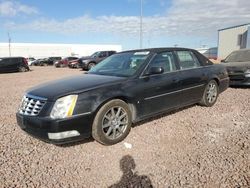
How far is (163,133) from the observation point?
4.41 metres

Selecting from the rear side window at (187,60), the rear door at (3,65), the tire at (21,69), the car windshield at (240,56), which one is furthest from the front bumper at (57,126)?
the tire at (21,69)

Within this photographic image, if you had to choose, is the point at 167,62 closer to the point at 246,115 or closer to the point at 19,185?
the point at 246,115

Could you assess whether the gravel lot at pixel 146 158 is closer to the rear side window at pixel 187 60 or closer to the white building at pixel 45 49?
the rear side window at pixel 187 60

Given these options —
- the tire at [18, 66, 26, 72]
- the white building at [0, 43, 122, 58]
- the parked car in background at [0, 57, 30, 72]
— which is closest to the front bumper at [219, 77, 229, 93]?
the parked car in background at [0, 57, 30, 72]

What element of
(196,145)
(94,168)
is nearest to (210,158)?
(196,145)

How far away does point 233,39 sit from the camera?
35.2 m

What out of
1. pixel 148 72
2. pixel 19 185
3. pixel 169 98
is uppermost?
pixel 148 72

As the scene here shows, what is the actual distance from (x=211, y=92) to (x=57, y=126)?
414cm

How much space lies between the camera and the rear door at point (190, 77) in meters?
5.21

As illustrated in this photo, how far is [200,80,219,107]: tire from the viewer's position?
593cm

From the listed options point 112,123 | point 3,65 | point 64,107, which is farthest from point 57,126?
point 3,65

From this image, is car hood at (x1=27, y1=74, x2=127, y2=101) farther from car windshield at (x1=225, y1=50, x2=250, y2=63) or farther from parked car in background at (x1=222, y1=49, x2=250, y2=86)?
car windshield at (x1=225, y1=50, x2=250, y2=63)

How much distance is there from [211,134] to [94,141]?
207cm

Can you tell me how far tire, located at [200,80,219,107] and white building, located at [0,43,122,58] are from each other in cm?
6218
